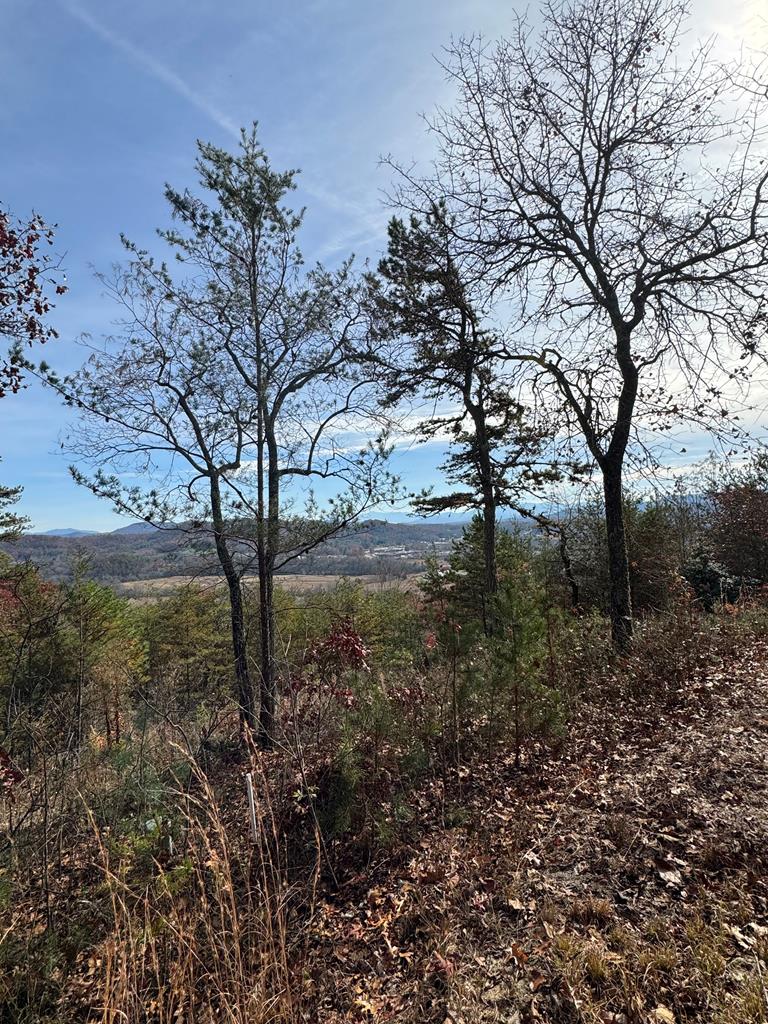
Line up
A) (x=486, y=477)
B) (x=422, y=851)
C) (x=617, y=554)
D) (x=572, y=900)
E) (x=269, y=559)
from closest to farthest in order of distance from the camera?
(x=572, y=900)
(x=422, y=851)
(x=617, y=554)
(x=269, y=559)
(x=486, y=477)

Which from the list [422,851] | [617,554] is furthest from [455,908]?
[617,554]

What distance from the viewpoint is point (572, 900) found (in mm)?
3104

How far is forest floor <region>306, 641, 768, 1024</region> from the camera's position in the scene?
96.4 inches

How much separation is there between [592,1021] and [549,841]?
1496mm

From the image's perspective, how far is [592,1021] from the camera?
2291mm

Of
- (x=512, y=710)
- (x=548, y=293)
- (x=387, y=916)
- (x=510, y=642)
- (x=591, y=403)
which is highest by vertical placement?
(x=548, y=293)

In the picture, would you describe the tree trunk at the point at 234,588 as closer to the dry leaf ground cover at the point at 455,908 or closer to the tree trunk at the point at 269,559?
the tree trunk at the point at 269,559

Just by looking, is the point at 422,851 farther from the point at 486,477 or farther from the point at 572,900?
the point at 486,477

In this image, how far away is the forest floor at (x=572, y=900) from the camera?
245 cm

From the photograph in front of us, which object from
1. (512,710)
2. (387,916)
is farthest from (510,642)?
(387,916)

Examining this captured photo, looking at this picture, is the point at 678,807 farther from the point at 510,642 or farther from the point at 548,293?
the point at 548,293

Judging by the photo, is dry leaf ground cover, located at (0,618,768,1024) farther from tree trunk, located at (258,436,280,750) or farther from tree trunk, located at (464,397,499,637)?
tree trunk, located at (464,397,499,637)

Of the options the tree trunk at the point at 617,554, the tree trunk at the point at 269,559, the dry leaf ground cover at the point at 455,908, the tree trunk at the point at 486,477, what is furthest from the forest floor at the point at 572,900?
the tree trunk at the point at 486,477

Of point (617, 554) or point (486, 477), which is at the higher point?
point (486, 477)
